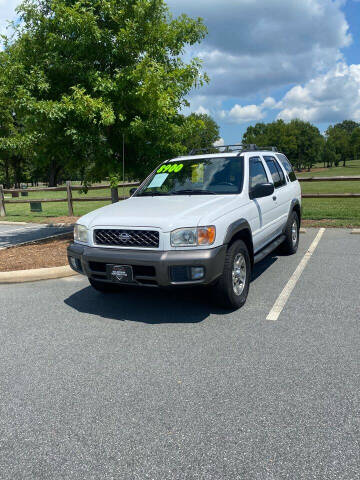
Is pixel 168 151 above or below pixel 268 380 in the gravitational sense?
above

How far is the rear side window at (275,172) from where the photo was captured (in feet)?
21.0

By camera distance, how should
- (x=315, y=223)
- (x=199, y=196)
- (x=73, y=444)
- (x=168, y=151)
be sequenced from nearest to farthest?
(x=73, y=444) → (x=199, y=196) → (x=168, y=151) → (x=315, y=223)

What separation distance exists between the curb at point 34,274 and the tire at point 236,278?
308 centimetres

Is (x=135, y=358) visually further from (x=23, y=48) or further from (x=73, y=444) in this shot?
(x=23, y=48)

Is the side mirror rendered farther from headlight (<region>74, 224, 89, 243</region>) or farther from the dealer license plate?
headlight (<region>74, 224, 89, 243</region>)

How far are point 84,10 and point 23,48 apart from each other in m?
1.44

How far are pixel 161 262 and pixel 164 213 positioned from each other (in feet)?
2.07

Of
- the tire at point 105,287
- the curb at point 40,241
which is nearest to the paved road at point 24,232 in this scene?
the curb at point 40,241

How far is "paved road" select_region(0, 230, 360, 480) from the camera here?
2266 millimetres

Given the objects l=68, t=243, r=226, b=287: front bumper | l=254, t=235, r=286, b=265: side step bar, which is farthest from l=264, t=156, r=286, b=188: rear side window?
l=68, t=243, r=226, b=287: front bumper

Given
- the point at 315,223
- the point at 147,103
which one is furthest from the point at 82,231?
the point at 315,223

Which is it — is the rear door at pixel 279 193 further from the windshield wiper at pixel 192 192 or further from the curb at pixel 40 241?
the curb at pixel 40 241

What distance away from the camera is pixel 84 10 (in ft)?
22.1

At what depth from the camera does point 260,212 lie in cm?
542
